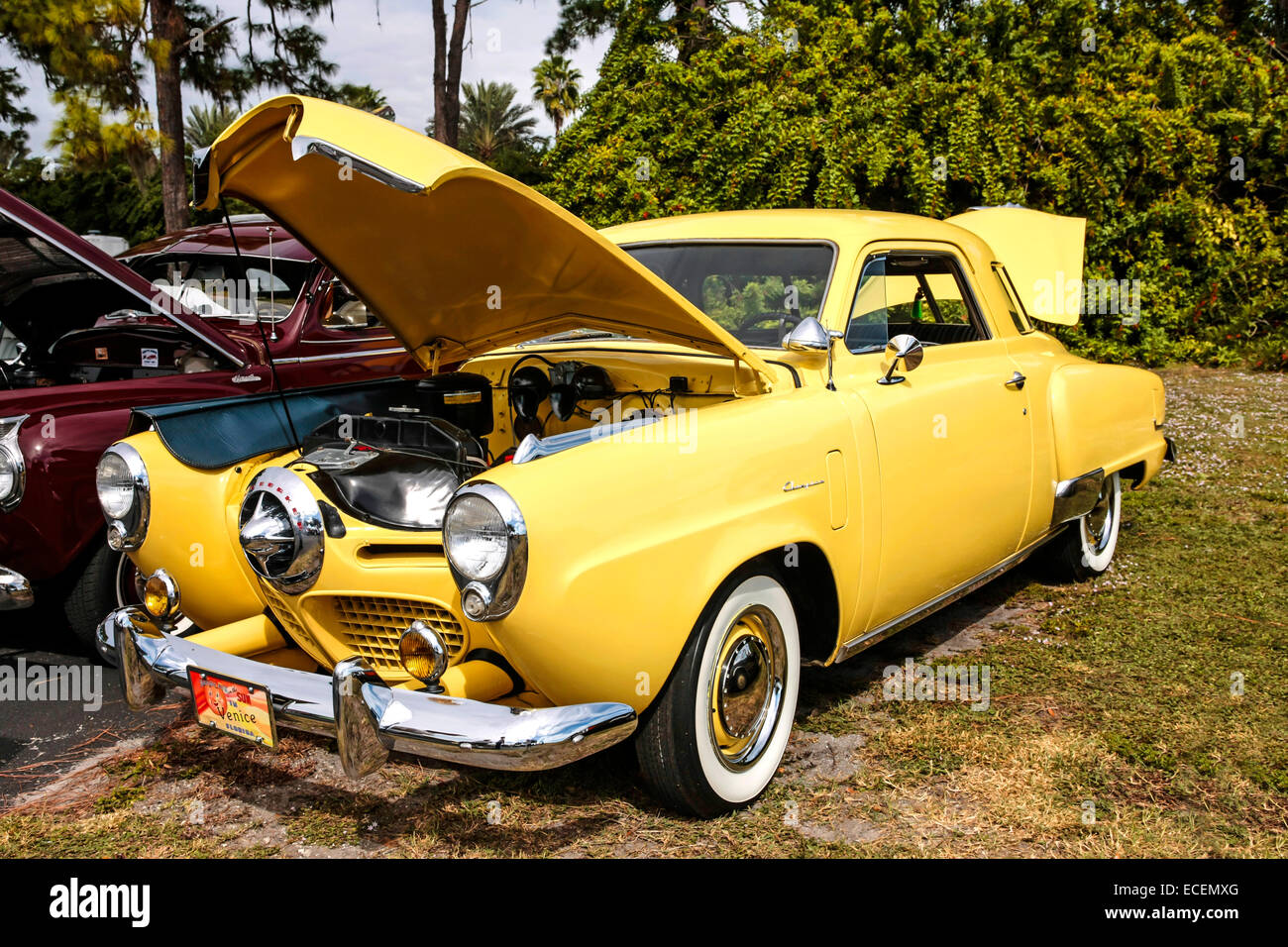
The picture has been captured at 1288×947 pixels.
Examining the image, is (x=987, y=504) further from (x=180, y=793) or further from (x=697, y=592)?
(x=180, y=793)

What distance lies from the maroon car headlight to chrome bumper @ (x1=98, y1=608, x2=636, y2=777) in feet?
5.39

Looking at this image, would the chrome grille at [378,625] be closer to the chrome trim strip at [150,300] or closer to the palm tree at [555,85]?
the chrome trim strip at [150,300]

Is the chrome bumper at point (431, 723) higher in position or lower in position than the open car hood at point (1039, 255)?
lower

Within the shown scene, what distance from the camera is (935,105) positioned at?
1045 centimetres

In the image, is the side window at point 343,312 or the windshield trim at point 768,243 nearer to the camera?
the windshield trim at point 768,243

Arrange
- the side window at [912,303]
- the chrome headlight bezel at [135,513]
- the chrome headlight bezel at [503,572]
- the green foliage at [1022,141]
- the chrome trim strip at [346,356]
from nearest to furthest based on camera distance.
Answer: the chrome headlight bezel at [503,572]
the chrome headlight bezel at [135,513]
the side window at [912,303]
the chrome trim strip at [346,356]
the green foliage at [1022,141]

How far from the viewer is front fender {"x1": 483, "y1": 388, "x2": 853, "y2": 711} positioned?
7.15 ft

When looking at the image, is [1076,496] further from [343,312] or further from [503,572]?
[343,312]

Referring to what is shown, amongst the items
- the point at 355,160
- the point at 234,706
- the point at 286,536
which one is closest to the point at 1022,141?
the point at 355,160

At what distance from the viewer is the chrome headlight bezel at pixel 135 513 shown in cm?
283

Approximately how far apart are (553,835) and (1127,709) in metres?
1.98

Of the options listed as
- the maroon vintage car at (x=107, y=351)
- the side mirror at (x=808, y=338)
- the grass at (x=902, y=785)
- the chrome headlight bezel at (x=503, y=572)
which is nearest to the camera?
the chrome headlight bezel at (x=503, y=572)

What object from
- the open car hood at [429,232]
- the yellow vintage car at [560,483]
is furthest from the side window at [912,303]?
the open car hood at [429,232]
